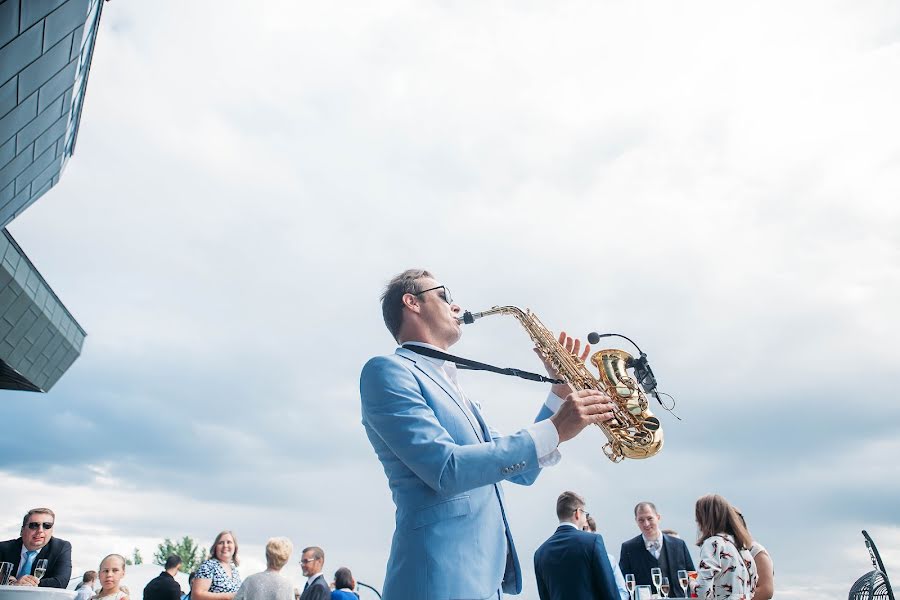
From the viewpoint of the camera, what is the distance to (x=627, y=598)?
6688 millimetres

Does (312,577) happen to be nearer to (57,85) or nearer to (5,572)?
(5,572)

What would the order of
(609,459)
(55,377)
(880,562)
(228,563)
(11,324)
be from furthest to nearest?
(55,377), (11,324), (228,563), (880,562), (609,459)

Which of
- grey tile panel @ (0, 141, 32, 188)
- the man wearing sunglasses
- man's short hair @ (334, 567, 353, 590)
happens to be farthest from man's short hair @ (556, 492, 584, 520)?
grey tile panel @ (0, 141, 32, 188)

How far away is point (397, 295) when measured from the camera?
335 cm

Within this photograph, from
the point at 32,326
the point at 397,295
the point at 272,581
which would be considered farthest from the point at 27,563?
the point at 32,326

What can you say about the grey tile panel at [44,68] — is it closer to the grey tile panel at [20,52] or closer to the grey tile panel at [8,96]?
the grey tile panel at [8,96]

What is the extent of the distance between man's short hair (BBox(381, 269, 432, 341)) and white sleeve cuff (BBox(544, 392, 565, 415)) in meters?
0.80

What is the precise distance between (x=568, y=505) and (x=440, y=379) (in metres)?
4.03

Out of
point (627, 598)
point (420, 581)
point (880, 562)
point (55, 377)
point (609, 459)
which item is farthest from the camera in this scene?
point (55, 377)

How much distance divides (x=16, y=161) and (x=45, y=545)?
1388 centimetres

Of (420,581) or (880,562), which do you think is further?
(880,562)

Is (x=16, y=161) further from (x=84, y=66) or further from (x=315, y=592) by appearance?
(x=315, y=592)

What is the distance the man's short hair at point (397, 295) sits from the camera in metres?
3.33

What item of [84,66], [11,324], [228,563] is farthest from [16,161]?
[228,563]
